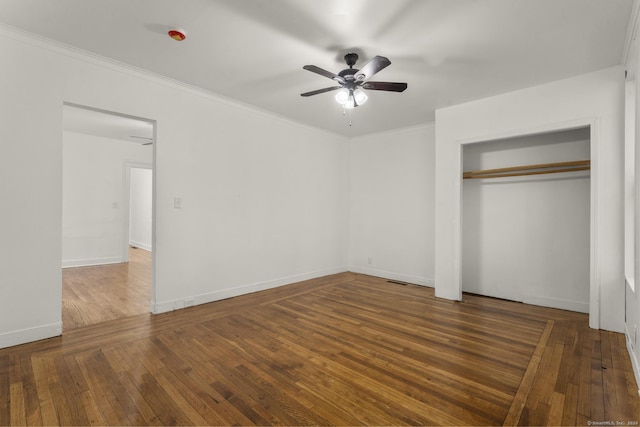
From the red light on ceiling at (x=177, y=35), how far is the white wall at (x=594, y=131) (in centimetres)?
357

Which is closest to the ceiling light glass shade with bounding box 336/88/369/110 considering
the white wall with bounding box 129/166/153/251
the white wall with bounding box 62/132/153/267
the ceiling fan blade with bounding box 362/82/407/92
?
the ceiling fan blade with bounding box 362/82/407/92

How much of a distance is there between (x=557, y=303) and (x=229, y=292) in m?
4.35

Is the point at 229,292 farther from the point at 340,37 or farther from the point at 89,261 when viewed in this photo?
the point at 89,261

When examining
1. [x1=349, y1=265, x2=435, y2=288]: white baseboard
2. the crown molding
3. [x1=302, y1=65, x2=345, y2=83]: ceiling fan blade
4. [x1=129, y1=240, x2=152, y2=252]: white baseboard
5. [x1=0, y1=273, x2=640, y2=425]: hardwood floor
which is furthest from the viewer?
[x1=129, y1=240, x2=152, y2=252]: white baseboard

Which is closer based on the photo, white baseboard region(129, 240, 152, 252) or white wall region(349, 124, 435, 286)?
white wall region(349, 124, 435, 286)

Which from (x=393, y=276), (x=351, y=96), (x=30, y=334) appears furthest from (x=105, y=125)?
(x=393, y=276)

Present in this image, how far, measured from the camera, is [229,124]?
4.30 metres

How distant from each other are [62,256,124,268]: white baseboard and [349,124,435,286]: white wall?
17.2 ft

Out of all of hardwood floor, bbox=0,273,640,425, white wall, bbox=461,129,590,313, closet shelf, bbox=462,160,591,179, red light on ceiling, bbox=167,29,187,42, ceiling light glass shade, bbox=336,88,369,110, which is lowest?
hardwood floor, bbox=0,273,640,425

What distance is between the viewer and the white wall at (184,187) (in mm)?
2738

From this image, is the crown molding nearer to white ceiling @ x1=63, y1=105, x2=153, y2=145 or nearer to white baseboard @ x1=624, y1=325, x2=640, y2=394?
white ceiling @ x1=63, y1=105, x2=153, y2=145

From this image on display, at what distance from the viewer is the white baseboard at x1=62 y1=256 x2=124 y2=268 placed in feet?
20.5

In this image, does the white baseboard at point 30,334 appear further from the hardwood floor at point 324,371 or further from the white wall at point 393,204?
the white wall at point 393,204

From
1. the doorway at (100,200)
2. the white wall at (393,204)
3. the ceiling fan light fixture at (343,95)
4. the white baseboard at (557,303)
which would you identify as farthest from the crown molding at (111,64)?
the white baseboard at (557,303)
